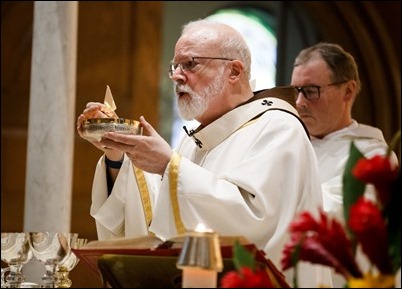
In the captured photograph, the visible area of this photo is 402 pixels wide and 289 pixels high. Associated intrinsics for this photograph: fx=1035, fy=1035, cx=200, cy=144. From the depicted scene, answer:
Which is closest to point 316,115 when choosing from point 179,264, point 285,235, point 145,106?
point 285,235

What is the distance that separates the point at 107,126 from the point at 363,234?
5.83ft

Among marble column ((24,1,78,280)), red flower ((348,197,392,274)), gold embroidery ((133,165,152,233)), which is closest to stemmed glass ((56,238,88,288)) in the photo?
gold embroidery ((133,165,152,233))

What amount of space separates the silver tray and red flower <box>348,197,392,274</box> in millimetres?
Result: 1663

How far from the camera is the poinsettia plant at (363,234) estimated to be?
7.32ft

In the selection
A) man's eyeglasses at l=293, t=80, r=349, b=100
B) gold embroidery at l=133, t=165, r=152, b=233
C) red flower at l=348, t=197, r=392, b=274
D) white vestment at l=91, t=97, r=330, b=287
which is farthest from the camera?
man's eyeglasses at l=293, t=80, r=349, b=100

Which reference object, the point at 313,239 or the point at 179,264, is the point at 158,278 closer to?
the point at 179,264

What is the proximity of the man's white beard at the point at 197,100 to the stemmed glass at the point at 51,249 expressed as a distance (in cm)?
68

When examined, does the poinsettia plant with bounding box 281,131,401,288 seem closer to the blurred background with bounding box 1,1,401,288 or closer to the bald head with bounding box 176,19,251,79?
the bald head with bounding box 176,19,251,79

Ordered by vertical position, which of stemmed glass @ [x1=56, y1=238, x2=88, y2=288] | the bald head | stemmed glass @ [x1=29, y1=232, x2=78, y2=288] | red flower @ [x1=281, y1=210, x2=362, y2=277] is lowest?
stemmed glass @ [x1=56, y1=238, x2=88, y2=288]

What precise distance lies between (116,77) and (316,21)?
3.02 metres

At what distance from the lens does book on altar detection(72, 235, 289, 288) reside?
290 centimetres

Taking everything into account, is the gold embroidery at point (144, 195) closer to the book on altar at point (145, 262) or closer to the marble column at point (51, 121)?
the book on altar at point (145, 262)

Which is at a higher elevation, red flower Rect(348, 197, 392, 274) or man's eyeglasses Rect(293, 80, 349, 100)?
man's eyeglasses Rect(293, 80, 349, 100)

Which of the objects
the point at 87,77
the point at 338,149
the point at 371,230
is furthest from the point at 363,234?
the point at 87,77
